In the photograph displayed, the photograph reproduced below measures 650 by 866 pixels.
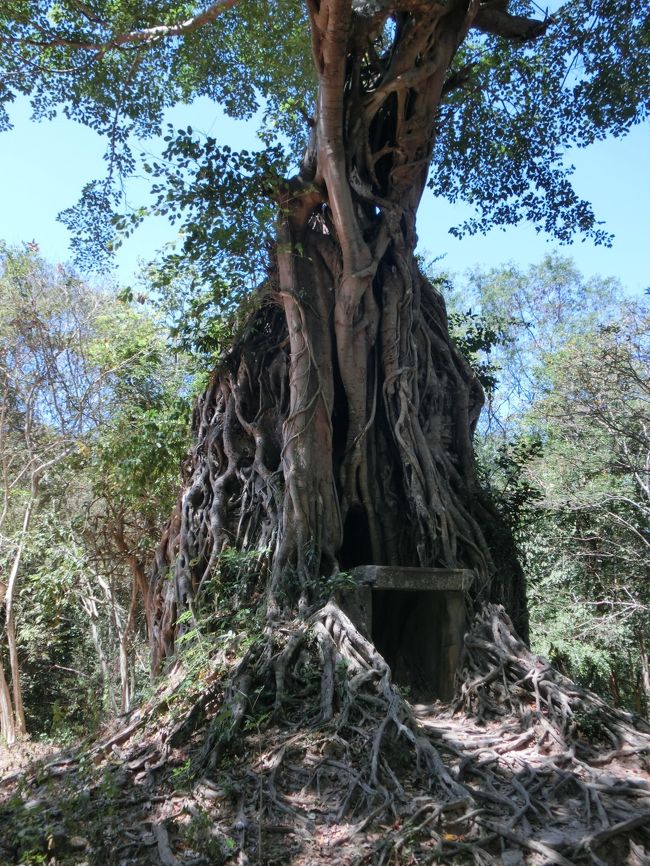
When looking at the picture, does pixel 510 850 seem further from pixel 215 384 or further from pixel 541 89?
pixel 541 89

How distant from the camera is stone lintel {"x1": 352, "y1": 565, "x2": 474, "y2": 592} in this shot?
212 inches

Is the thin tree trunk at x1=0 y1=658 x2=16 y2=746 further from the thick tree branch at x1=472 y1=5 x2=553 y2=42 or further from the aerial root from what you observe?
the thick tree branch at x1=472 y1=5 x2=553 y2=42

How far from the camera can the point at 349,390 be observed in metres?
6.46

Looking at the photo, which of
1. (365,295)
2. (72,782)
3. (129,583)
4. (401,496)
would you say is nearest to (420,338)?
(365,295)

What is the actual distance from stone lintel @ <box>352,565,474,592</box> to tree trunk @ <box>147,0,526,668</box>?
239mm

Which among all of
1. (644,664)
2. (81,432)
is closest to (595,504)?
(644,664)

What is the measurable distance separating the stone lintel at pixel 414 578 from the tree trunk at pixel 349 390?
239 millimetres

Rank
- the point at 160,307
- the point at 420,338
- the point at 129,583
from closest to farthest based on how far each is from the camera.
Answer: the point at 420,338
the point at 160,307
the point at 129,583

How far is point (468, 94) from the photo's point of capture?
28.0 feet

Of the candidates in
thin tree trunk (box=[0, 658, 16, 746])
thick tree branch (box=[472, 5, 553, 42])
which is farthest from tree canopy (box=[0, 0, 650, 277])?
thin tree trunk (box=[0, 658, 16, 746])

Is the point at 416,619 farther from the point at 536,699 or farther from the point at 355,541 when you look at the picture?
the point at 536,699

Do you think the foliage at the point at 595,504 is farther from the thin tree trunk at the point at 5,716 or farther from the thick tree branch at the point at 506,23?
the thin tree trunk at the point at 5,716

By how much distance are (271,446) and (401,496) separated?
1.29 metres

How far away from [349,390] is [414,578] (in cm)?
184
